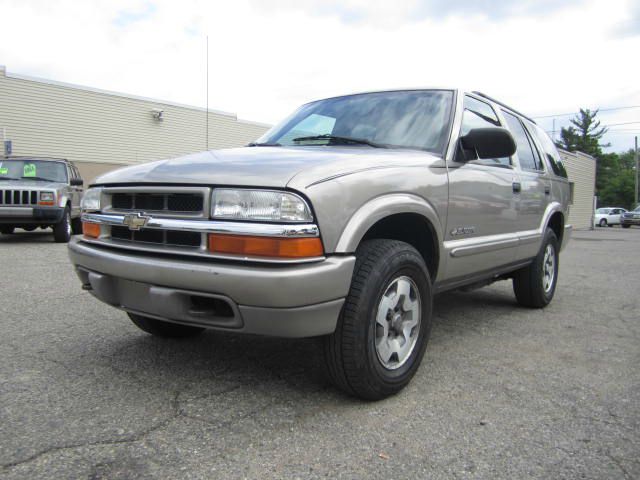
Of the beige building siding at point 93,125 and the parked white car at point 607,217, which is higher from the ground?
the beige building siding at point 93,125

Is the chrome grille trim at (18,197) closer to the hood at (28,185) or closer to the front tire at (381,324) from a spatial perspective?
the hood at (28,185)

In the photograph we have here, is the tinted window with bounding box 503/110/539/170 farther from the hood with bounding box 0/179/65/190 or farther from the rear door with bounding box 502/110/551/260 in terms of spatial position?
the hood with bounding box 0/179/65/190

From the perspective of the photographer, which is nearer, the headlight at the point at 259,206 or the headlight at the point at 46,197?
the headlight at the point at 259,206

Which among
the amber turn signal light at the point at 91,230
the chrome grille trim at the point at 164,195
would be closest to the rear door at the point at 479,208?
the chrome grille trim at the point at 164,195

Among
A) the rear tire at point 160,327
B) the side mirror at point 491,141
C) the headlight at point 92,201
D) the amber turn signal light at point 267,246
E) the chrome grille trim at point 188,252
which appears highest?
the side mirror at point 491,141

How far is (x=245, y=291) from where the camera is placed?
85.3 inches

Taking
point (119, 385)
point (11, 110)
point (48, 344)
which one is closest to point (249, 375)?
point (119, 385)

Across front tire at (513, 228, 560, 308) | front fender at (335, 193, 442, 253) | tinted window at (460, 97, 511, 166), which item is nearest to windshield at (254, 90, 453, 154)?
tinted window at (460, 97, 511, 166)

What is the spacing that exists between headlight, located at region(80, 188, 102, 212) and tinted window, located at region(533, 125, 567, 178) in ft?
13.1

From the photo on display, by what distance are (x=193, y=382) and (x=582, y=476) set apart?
184 centimetres

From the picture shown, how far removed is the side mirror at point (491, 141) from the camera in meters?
3.18

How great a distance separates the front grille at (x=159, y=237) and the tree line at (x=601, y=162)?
6669 cm

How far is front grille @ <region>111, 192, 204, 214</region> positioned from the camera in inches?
94.3

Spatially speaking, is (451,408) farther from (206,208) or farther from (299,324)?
(206,208)
